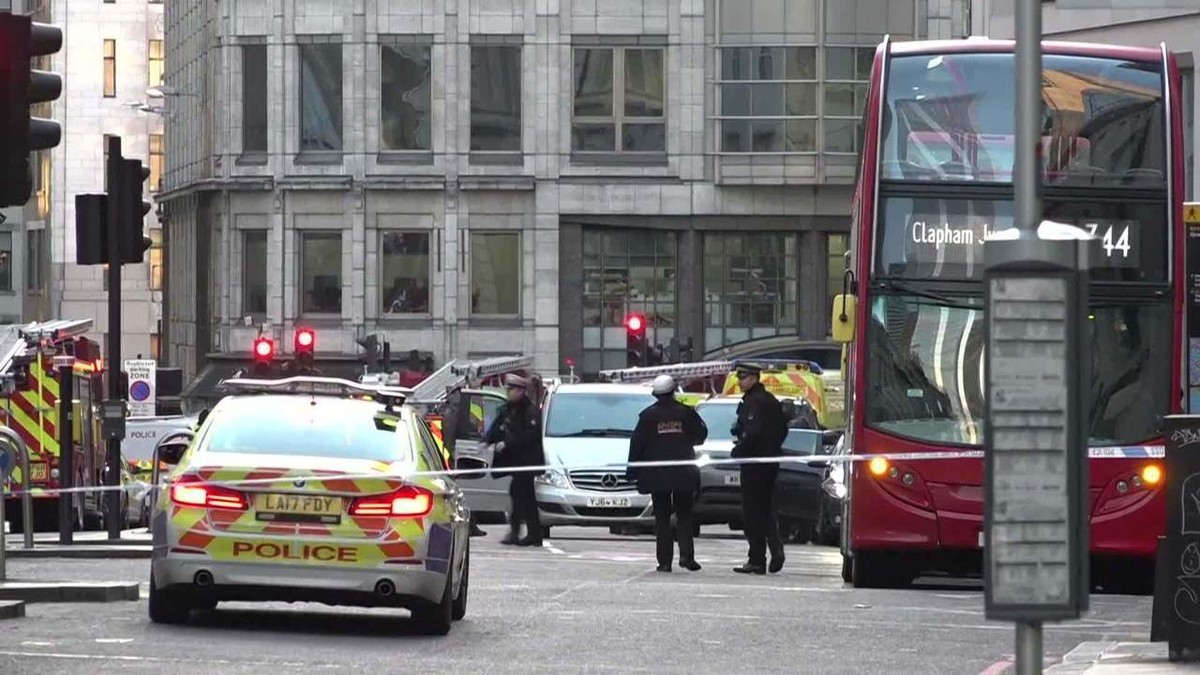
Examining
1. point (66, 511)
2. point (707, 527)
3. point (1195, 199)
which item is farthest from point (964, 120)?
point (707, 527)

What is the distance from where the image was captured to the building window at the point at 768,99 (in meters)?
61.5

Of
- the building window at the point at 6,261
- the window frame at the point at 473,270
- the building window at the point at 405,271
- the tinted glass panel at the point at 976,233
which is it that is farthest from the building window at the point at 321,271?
the tinted glass panel at the point at 976,233

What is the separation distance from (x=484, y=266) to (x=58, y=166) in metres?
37.2

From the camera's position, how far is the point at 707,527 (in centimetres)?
Answer: 3888

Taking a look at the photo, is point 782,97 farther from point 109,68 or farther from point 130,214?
point 109,68

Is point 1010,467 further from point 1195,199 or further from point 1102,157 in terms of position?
point 1195,199

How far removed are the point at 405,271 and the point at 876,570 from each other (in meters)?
41.9

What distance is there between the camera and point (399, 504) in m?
14.9

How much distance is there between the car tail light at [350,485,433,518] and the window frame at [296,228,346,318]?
158ft

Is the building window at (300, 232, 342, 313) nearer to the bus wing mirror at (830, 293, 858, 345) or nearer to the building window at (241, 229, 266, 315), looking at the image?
the building window at (241, 229, 266, 315)

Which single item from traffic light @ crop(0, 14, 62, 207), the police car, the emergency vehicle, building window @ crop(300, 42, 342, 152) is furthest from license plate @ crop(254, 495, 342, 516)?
building window @ crop(300, 42, 342, 152)

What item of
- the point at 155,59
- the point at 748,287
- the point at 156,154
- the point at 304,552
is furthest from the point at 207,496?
the point at 155,59

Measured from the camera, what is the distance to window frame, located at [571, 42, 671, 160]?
62.1 meters

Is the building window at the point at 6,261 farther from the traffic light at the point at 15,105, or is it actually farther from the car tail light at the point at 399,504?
the traffic light at the point at 15,105
